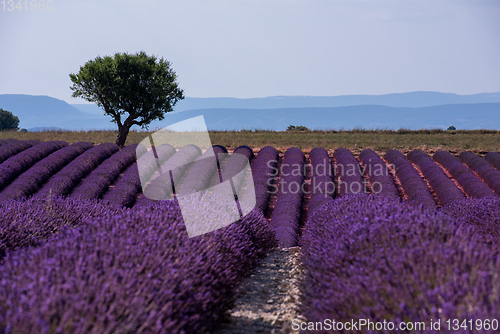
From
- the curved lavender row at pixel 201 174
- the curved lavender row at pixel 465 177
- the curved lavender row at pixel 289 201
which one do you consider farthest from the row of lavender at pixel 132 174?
the curved lavender row at pixel 289 201

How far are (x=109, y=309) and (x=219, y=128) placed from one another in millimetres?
26069

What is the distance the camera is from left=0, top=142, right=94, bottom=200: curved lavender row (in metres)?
10.5

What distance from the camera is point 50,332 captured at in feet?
7.20

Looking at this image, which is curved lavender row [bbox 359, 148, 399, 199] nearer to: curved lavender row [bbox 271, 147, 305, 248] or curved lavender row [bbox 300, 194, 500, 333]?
curved lavender row [bbox 271, 147, 305, 248]

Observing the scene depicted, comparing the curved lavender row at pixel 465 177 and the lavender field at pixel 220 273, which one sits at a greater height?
the lavender field at pixel 220 273

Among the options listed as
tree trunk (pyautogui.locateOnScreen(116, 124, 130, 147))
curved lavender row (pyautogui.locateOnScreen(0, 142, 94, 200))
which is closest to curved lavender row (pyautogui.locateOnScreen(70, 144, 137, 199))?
curved lavender row (pyautogui.locateOnScreen(0, 142, 94, 200))

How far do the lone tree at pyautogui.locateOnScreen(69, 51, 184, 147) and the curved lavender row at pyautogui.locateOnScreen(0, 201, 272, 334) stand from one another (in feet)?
54.7

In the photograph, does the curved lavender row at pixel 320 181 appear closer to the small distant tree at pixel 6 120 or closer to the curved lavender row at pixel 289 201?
the curved lavender row at pixel 289 201

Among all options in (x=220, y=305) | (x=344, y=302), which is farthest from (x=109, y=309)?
(x=344, y=302)

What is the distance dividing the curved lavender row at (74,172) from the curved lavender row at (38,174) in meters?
0.29

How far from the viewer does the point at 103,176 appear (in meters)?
12.2

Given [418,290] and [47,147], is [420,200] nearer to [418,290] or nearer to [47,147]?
[418,290]

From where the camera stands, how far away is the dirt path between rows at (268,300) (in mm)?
3563

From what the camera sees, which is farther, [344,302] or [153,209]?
[153,209]
